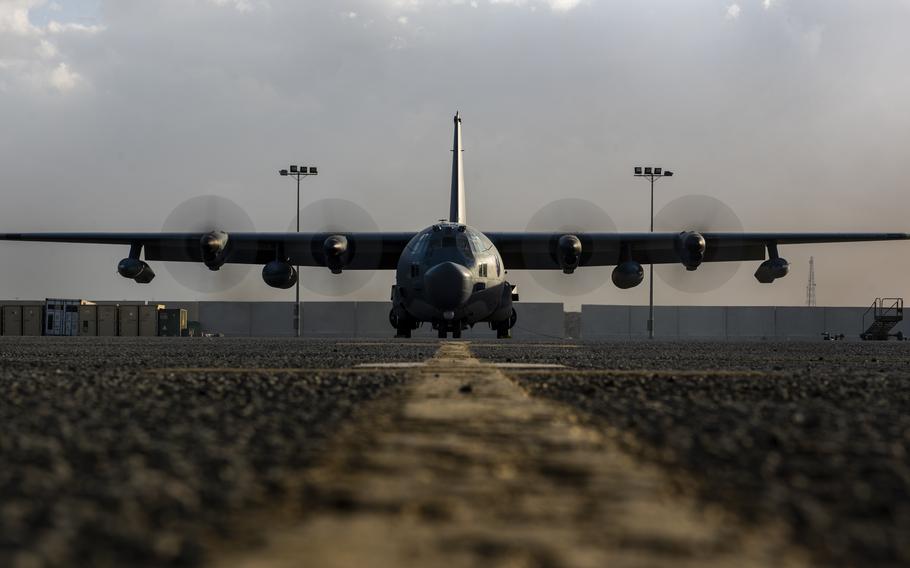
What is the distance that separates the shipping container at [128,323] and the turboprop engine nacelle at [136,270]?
22268 millimetres

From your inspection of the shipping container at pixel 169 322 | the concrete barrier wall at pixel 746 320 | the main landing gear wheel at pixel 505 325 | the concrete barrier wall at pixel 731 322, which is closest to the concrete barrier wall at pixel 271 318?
the shipping container at pixel 169 322

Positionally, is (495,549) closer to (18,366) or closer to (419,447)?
(419,447)

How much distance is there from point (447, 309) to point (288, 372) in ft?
54.2

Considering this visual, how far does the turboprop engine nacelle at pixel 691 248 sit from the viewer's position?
1248 inches

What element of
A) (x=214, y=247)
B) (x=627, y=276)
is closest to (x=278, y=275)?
(x=214, y=247)

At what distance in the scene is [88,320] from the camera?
53062 millimetres

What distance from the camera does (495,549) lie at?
5.82ft

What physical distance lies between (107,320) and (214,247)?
25376 mm

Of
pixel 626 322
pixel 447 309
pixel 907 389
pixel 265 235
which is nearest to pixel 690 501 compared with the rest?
pixel 907 389

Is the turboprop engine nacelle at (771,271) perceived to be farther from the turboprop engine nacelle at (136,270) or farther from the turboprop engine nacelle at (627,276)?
the turboprop engine nacelle at (136,270)

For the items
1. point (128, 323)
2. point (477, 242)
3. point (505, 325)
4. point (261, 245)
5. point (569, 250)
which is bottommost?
point (128, 323)

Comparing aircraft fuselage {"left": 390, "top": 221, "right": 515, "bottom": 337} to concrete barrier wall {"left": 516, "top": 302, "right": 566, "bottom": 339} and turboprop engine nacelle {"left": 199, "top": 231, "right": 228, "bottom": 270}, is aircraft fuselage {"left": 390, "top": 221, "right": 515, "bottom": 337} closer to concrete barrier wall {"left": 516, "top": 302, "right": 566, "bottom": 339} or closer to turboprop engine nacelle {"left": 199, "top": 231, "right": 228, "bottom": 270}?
turboprop engine nacelle {"left": 199, "top": 231, "right": 228, "bottom": 270}

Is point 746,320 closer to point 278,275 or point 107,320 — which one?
point 107,320

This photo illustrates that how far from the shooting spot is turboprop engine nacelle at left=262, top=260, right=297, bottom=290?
103 ft
